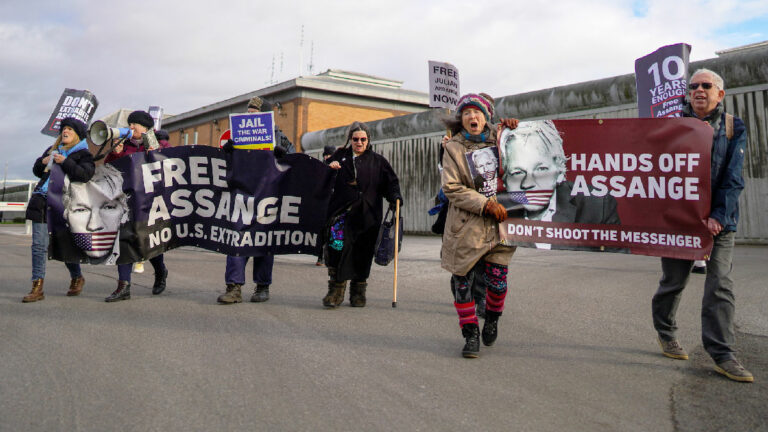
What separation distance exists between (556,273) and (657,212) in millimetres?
4749

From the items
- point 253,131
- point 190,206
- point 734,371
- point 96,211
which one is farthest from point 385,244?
point 734,371

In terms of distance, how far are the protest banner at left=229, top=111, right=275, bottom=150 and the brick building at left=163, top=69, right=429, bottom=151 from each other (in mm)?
25590

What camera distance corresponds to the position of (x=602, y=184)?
14.3 ft

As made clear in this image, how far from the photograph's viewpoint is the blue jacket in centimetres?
387

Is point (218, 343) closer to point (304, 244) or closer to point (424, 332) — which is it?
point (424, 332)

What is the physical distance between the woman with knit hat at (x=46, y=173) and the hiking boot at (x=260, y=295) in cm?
221

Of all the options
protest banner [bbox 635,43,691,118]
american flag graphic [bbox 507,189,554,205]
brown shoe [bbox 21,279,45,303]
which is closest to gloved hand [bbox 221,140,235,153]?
brown shoe [bbox 21,279,45,303]

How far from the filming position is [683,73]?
8734 millimetres

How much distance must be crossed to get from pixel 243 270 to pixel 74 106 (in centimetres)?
441

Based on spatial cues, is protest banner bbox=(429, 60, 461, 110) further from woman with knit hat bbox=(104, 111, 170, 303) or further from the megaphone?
the megaphone

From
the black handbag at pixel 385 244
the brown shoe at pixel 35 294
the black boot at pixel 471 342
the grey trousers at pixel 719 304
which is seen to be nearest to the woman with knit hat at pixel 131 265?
the brown shoe at pixel 35 294

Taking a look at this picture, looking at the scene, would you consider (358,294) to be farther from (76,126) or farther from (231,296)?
(76,126)

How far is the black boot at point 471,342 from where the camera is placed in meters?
4.13

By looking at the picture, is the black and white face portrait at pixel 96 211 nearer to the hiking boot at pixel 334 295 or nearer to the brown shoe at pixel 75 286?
the brown shoe at pixel 75 286
